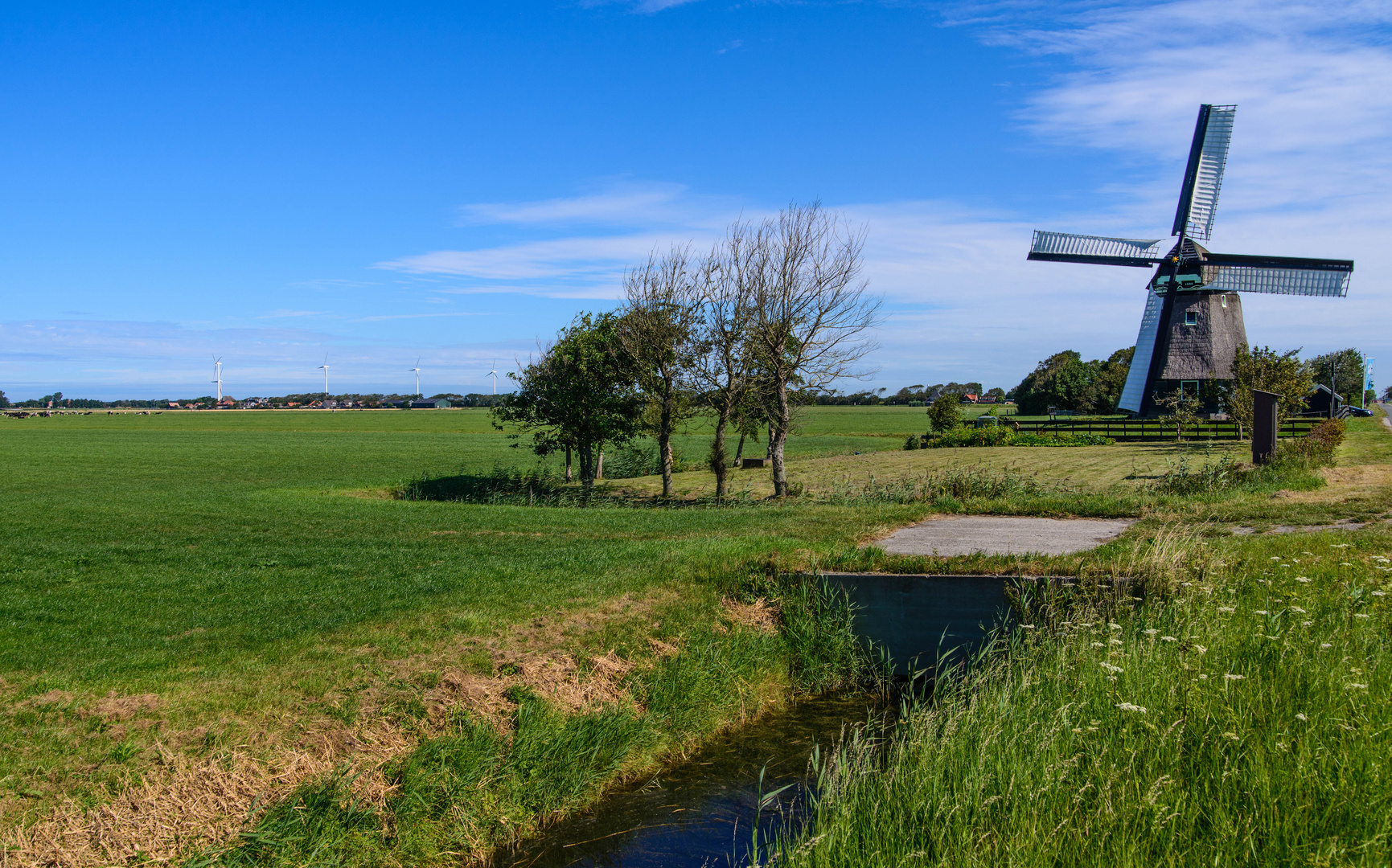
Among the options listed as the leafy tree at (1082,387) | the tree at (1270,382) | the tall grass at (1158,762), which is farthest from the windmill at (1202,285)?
the tall grass at (1158,762)

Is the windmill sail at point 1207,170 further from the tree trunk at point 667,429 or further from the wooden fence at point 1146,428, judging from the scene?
the tree trunk at point 667,429

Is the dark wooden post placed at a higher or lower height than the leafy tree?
lower

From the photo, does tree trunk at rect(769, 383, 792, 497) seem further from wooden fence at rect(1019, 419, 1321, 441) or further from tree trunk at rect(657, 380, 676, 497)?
wooden fence at rect(1019, 419, 1321, 441)

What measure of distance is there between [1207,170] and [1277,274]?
655 centimetres

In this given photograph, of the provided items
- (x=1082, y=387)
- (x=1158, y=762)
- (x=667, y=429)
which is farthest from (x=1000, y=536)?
(x=1082, y=387)

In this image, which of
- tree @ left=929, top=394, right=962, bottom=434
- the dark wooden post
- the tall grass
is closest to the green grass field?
the dark wooden post

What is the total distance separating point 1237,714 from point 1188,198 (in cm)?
4859

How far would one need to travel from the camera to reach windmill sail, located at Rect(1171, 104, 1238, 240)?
4638 cm

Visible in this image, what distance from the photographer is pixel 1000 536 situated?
13.5 meters

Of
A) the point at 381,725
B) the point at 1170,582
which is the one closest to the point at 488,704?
the point at 381,725

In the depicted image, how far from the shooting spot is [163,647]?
26.5 ft

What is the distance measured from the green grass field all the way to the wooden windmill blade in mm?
30411

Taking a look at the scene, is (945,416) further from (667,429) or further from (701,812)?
(701,812)

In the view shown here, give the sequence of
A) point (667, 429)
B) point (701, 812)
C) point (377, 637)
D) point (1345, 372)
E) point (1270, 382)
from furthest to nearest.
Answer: point (1345, 372) < point (1270, 382) < point (667, 429) < point (377, 637) < point (701, 812)
